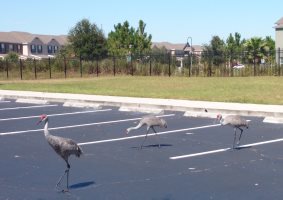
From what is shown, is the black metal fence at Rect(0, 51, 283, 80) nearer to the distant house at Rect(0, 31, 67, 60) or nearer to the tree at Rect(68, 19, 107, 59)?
the tree at Rect(68, 19, 107, 59)

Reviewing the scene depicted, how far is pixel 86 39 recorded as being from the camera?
193ft

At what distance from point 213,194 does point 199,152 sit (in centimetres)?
310

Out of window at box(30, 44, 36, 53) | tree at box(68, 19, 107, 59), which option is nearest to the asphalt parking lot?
tree at box(68, 19, 107, 59)

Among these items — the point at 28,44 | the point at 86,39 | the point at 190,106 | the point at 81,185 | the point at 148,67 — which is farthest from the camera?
the point at 28,44

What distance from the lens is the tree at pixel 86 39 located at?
192 feet

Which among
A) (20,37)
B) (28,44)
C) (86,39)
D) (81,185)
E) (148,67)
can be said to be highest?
(20,37)

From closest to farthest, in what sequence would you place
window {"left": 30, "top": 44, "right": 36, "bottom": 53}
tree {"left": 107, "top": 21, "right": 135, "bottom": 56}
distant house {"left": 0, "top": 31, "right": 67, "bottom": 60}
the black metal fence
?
1. the black metal fence
2. tree {"left": 107, "top": 21, "right": 135, "bottom": 56}
3. distant house {"left": 0, "top": 31, "right": 67, "bottom": 60}
4. window {"left": 30, "top": 44, "right": 36, "bottom": 53}

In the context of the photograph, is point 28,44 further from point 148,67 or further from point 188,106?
point 188,106

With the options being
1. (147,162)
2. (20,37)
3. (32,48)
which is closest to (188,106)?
(147,162)

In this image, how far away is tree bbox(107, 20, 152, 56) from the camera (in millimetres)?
61469

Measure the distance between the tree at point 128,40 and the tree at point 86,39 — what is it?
1860 mm

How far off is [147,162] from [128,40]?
173 feet

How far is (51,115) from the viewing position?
55.7 feet

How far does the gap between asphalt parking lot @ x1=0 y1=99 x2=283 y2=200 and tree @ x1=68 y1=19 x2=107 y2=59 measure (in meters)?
44.0
